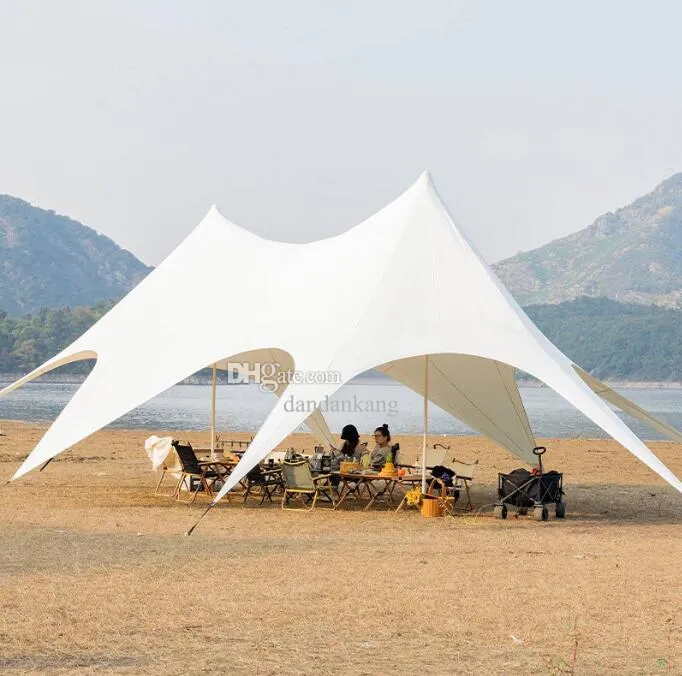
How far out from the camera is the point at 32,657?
5.12 meters

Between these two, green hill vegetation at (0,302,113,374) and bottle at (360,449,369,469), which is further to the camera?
green hill vegetation at (0,302,113,374)

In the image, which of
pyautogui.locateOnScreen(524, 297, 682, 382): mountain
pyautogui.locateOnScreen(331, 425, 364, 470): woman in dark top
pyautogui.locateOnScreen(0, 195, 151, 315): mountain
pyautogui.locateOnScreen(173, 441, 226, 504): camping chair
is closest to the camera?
pyautogui.locateOnScreen(173, 441, 226, 504): camping chair

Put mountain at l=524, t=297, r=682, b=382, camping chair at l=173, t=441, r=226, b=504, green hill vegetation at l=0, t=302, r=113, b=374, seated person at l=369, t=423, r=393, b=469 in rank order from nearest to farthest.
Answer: camping chair at l=173, t=441, r=226, b=504 → seated person at l=369, t=423, r=393, b=469 → green hill vegetation at l=0, t=302, r=113, b=374 → mountain at l=524, t=297, r=682, b=382

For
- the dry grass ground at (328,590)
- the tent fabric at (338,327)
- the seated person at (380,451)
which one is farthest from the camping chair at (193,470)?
the seated person at (380,451)

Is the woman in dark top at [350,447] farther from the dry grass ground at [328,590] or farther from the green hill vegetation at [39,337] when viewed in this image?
the green hill vegetation at [39,337]

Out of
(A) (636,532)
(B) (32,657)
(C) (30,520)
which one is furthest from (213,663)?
(A) (636,532)

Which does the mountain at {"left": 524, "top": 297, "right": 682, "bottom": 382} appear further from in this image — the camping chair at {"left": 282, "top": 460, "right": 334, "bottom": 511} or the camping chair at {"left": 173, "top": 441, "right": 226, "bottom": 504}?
the camping chair at {"left": 282, "top": 460, "right": 334, "bottom": 511}

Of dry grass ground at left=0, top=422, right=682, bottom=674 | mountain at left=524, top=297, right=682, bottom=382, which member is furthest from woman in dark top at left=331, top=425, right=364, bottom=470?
mountain at left=524, top=297, right=682, bottom=382

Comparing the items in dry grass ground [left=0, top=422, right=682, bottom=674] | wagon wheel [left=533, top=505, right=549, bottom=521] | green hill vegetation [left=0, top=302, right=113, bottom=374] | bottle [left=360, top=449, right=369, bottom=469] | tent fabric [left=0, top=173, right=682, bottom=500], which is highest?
green hill vegetation [left=0, top=302, right=113, bottom=374]

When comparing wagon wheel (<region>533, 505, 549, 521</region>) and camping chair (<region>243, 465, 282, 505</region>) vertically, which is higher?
camping chair (<region>243, 465, 282, 505</region>)

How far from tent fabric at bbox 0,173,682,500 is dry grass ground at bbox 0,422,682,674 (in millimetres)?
1054

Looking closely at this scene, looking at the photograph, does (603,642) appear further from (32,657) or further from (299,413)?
(299,413)

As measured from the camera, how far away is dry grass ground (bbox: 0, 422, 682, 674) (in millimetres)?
5297

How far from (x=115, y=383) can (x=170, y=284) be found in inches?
73.5
